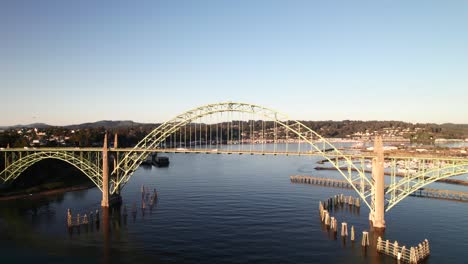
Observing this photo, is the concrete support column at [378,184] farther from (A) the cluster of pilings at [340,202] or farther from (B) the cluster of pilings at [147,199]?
(B) the cluster of pilings at [147,199]

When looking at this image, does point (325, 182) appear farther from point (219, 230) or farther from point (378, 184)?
point (219, 230)

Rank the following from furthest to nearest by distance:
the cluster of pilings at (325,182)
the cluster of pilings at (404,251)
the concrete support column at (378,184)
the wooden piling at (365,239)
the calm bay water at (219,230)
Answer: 1. the cluster of pilings at (325,182)
2. the concrete support column at (378,184)
3. the wooden piling at (365,239)
4. the calm bay water at (219,230)
5. the cluster of pilings at (404,251)

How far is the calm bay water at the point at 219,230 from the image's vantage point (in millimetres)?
40812

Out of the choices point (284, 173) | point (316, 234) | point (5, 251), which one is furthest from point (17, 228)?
point (284, 173)

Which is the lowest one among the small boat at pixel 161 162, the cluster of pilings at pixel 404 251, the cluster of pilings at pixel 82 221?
the cluster of pilings at pixel 404 251

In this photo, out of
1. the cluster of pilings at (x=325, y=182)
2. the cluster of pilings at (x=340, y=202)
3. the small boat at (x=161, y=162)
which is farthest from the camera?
the small boat at (x=161, y=162)

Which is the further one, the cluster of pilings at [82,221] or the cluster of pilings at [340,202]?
the cluster of pilings at [340,202]

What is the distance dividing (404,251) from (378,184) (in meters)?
10.4

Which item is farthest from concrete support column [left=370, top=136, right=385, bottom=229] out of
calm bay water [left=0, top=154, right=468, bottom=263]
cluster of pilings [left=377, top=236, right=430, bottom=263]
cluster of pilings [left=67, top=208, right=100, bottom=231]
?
cluster of pilings [left=67, top=208, right=100, bottom=231]

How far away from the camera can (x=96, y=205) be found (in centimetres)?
6475

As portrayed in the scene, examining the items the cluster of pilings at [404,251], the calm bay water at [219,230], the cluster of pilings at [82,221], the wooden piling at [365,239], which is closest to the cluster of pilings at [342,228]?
the wooden piling at [365,239]

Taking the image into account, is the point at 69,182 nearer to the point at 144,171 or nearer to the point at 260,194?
the point at 144,171

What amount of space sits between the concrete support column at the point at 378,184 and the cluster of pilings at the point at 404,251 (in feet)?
21.4

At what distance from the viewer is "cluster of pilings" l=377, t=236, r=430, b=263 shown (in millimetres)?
38188
